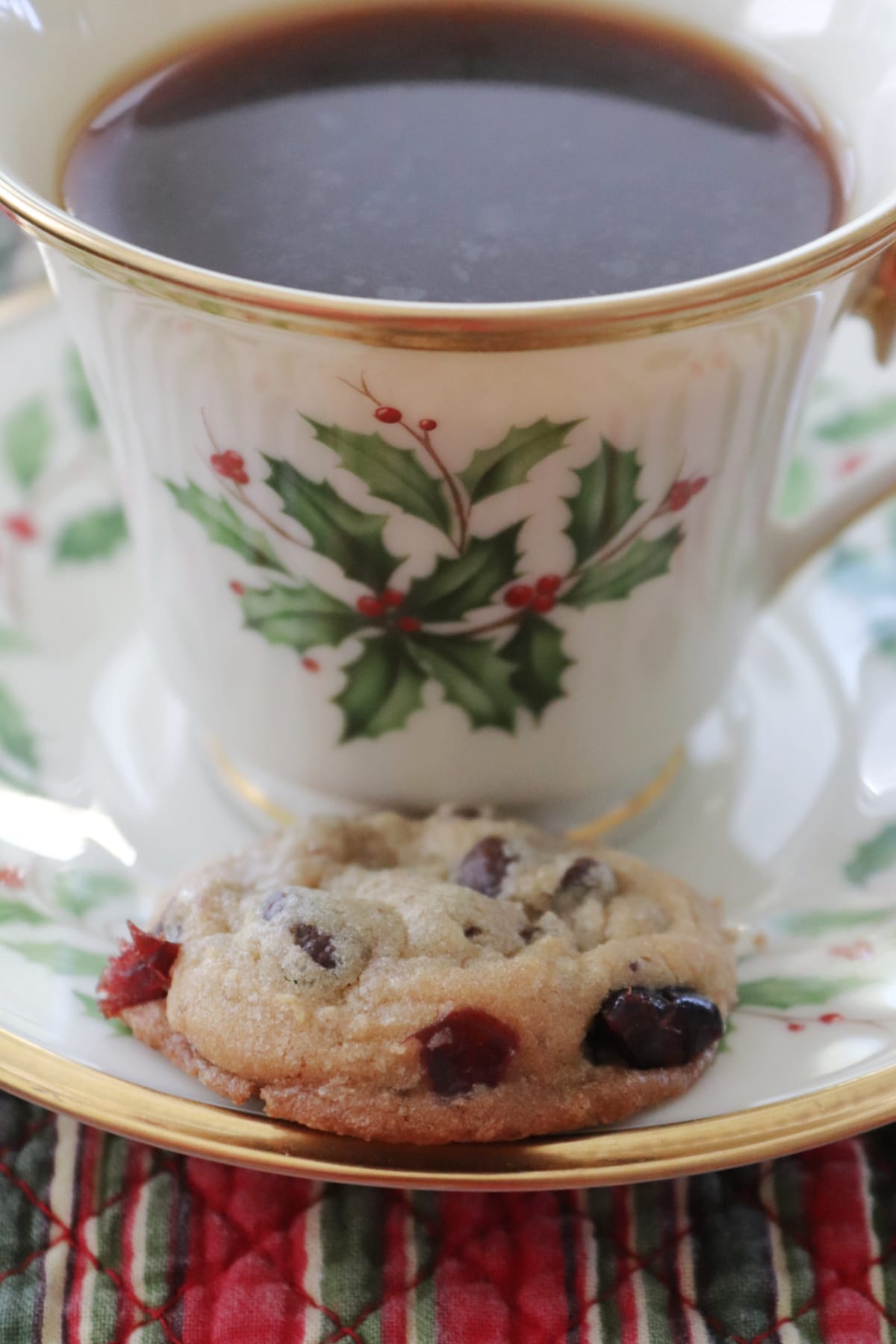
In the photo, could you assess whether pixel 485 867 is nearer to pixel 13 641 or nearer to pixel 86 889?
pixel 86 889

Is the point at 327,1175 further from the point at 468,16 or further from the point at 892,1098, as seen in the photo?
the point at 468,16

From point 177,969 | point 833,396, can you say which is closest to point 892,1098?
point 177,969

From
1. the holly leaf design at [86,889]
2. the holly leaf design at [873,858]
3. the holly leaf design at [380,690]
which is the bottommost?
the holly leaf design at [86,889]

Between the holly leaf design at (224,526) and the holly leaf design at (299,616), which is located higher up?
the holly leaf design at (224,526)

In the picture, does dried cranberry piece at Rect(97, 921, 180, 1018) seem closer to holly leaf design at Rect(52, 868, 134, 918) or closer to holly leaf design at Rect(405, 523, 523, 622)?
holly leaf design at Rect(52, 868, 134, 918)

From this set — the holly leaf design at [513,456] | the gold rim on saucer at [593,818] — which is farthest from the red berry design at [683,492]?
the gold rim on saucer at [593,818]

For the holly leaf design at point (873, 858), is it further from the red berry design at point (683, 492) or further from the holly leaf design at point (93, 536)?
the holly leaf design at point (93, 536)

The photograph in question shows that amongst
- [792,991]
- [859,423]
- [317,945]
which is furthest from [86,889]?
[859,423]
